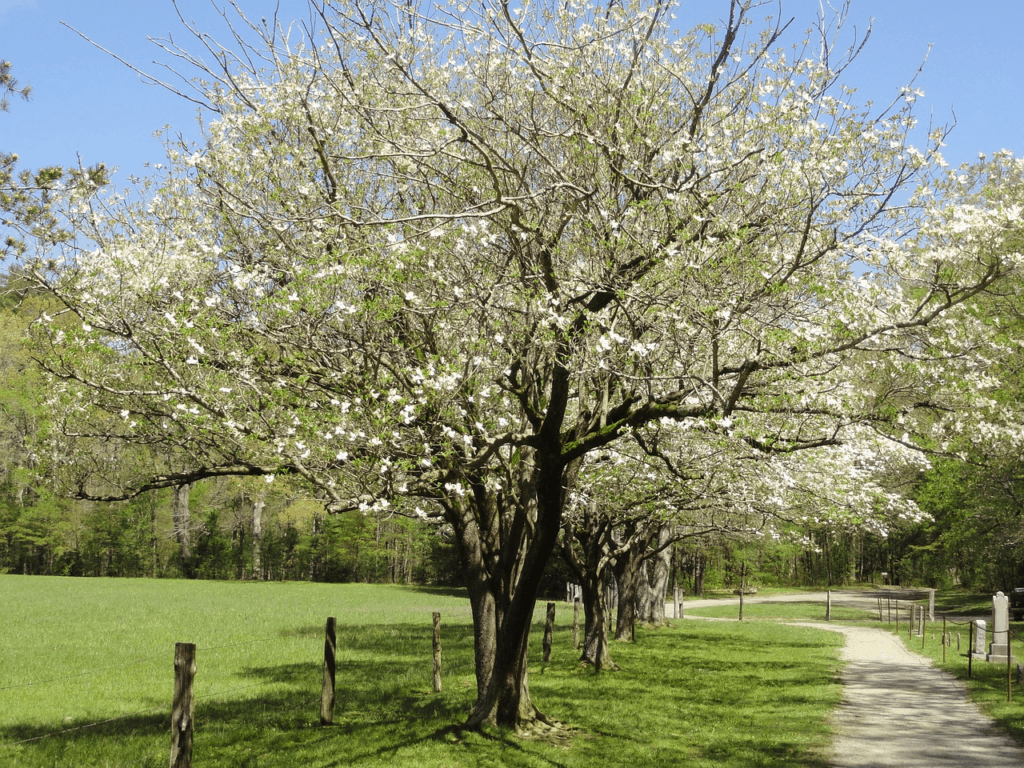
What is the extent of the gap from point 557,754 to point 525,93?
7.90 meters

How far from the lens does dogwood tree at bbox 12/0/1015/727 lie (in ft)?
26.2

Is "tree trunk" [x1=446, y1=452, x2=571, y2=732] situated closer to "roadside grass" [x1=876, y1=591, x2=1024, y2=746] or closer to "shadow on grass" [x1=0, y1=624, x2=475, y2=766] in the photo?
"shadow on grass" [x1=0, y1=624, x2=475, y2=766]

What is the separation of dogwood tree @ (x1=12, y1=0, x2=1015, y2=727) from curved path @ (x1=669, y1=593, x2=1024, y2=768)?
3.90 m

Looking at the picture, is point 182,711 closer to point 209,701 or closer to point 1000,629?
point 209,701

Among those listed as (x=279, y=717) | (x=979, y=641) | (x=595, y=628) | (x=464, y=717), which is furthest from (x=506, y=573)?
(x=979, y=641)

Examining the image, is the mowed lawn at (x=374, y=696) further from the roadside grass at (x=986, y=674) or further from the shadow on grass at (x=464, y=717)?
the roadside grass at (x=986, y=674)

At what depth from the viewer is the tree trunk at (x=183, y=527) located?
5769 centimetres

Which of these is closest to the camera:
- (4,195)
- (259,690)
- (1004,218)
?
(1004,218)

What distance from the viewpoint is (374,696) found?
14711 millimetres

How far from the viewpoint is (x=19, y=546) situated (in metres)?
57.5

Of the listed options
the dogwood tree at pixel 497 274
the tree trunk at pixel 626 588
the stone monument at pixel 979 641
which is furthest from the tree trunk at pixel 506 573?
the stone monument at pixel 979 641

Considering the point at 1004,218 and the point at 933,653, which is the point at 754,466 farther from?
the point at 933,653

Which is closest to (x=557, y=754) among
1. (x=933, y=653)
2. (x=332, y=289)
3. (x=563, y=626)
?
(x=332, y=289)

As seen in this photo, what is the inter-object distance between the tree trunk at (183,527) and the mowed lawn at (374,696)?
1188 inches
